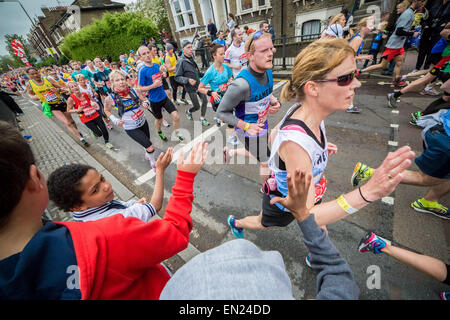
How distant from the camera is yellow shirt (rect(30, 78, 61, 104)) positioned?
593 centimetres

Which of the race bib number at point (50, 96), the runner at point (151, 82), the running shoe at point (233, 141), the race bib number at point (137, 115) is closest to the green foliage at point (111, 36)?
the race bib number at point (50, 96)

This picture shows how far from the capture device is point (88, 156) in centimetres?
545

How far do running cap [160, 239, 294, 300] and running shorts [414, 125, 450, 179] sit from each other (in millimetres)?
2712

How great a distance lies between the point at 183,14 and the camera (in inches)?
818

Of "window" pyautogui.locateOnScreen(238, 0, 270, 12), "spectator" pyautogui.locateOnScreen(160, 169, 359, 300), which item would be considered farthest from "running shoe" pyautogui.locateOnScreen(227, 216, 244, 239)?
"window" pyautogui.locateOnScreen(238, 0, 270, 12)

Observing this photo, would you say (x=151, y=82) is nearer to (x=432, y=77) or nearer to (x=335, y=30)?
(x=335, y=30)

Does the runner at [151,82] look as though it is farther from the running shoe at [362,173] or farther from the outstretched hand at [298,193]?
the outstretched hand at [298,193]

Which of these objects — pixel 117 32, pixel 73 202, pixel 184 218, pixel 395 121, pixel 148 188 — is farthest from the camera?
pixel 117 32

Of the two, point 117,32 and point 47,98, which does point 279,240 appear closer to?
point 47,98

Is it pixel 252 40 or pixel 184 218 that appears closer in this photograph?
pixel 184 218

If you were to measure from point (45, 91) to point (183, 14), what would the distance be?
817 inches

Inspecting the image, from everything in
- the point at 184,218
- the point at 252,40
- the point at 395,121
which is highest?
the point at 252,40

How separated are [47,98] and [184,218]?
7.77 meters
